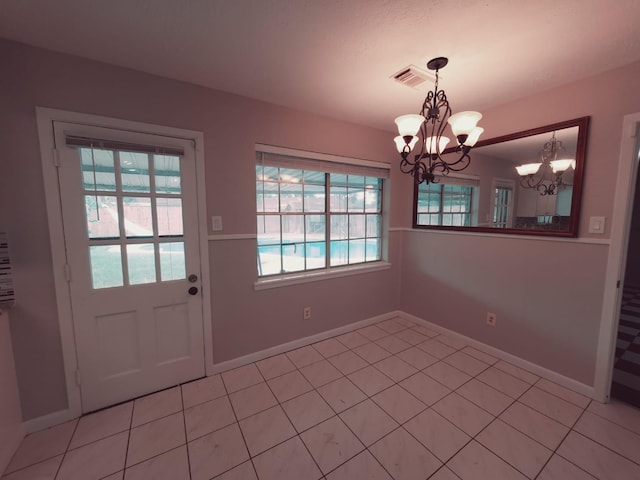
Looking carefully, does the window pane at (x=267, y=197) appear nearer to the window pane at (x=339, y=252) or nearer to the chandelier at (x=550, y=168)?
the window pane at (x=339, y=252)

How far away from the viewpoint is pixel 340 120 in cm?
277

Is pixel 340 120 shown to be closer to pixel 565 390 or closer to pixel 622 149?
pixel 622 149

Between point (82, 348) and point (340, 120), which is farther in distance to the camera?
point (340, 120)

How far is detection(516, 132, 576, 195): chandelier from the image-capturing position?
6.79ft

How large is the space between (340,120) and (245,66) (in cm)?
121

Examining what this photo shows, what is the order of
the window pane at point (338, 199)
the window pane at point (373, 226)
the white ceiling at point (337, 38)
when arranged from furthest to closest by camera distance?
the window pane at point (373, 226), the window pane at point (338, 199), the white ceiling at point (337, 38)

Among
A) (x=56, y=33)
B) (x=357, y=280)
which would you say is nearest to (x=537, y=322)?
(x=357, y=280)

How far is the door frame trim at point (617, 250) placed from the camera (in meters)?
1.77

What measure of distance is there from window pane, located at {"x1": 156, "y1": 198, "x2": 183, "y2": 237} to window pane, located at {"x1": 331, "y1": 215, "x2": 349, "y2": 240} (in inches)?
61.0

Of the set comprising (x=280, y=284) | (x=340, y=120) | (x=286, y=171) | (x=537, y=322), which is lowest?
(x=537, y=322)

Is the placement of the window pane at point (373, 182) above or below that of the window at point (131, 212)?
above

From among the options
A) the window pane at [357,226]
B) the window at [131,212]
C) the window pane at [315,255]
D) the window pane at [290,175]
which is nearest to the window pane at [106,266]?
the window at [131,212]

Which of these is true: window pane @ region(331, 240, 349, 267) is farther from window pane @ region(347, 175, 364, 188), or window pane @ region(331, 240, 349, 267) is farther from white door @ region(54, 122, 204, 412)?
white door @ region(54, 122, 204, 412)

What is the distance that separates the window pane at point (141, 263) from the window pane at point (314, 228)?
1.42m
